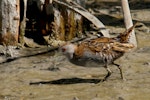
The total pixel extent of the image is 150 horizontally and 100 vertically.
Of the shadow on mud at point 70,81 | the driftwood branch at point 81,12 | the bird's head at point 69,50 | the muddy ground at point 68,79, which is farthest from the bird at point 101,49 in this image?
the driftwood branch at point 81,12

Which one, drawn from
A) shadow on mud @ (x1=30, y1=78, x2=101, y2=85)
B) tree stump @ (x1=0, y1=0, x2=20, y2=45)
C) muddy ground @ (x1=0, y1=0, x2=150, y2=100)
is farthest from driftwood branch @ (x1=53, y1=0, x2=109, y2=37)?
shadow on mud @ (x1=30, y1=78, x2=101, y2=85)

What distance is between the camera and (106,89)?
24.3 ft

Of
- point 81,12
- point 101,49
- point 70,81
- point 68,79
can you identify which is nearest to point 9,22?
point 81,12

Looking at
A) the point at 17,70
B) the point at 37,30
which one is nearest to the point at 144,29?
the point at 37,30

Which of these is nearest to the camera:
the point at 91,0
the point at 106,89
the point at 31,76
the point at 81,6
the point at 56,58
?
the point at 106,89

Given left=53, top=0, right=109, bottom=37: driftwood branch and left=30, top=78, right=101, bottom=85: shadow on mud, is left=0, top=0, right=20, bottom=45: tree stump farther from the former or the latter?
left=30, top=78, right=101, bottom=85: shadow on mud

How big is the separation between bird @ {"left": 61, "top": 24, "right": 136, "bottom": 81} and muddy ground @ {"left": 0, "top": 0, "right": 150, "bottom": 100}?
14 centimetres

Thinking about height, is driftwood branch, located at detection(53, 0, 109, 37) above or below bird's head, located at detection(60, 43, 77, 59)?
above

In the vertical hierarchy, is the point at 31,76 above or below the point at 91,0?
below

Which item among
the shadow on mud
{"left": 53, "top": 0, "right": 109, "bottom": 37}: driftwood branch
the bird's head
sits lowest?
the shadow on mud

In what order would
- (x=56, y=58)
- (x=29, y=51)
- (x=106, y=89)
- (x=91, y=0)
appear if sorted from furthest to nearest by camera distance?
1. (x=91, y=0)
2. (x=29, y=51)
3. (x=56, y=58)
4. (x=106, y=89)

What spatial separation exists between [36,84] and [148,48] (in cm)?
281

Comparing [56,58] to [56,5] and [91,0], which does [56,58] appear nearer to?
[56,5]

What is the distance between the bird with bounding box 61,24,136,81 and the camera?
762 cm
